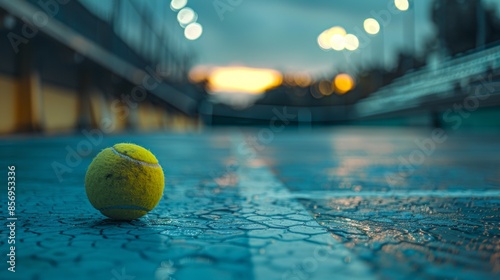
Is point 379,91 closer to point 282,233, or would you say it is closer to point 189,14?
point 189,14

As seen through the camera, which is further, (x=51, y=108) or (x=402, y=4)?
(x=402, y=4)

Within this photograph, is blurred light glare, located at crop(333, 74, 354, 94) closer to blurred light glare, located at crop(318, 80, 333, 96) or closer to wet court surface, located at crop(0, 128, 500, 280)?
blurred light glare, located at crop(318, 80, 333, 96)

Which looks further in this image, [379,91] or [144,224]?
[379,91]

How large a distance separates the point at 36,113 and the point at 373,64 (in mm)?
46203

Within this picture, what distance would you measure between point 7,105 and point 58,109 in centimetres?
406

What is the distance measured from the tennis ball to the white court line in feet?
4.33

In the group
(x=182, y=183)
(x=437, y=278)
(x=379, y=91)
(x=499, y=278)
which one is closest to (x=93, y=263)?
(x=437, y=278)

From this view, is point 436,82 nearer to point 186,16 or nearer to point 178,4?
point 186,16

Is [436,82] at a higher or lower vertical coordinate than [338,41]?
lower

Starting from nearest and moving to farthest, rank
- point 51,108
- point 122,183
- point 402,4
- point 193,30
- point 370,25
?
point 122,183, point 51,108, point 193,30, point 402,4, point 370,25

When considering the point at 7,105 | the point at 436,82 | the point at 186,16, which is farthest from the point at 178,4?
the point at 436,82

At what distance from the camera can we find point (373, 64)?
55.7m

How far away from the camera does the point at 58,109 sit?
17812mm

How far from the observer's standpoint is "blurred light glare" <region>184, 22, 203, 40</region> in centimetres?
3043
